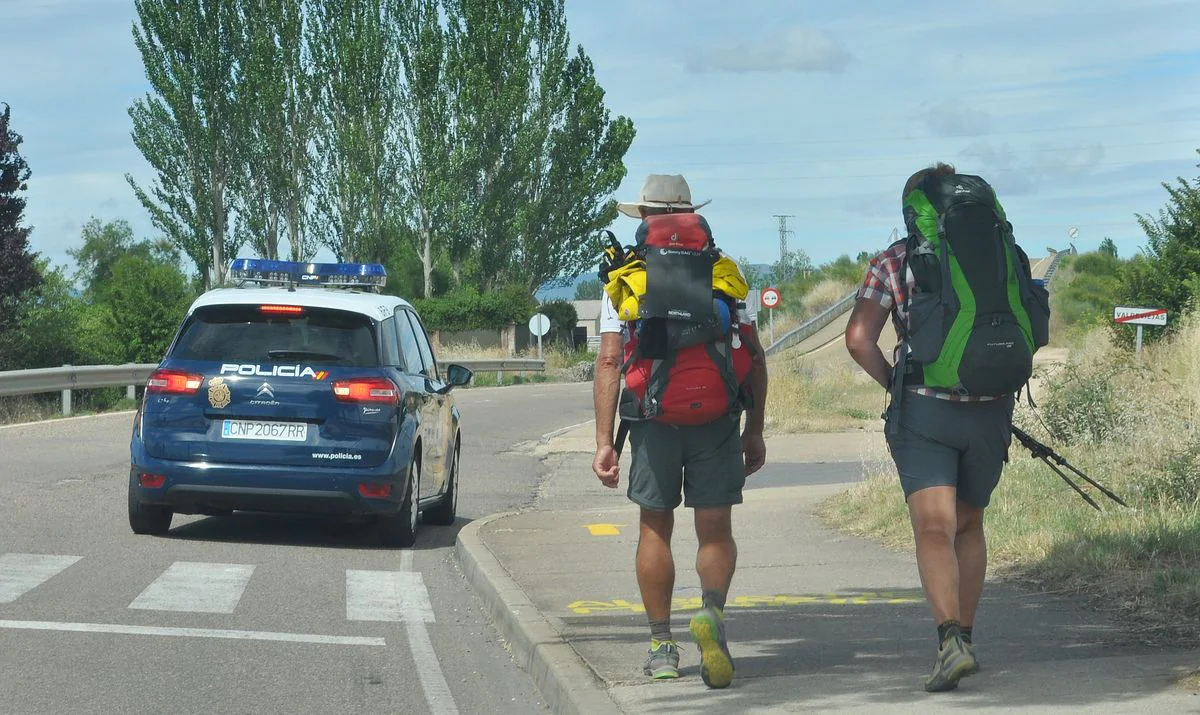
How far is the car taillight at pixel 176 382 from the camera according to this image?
10.5m

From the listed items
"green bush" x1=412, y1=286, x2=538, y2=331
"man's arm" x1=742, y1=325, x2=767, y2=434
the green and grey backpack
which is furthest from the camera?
"green bush" x1=412, y1=286, x2=538, y2=331

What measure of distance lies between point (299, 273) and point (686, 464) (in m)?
6.17

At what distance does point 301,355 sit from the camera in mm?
10617

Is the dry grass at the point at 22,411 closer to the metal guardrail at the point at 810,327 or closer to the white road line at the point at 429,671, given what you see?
the white road line at the point at 429,671

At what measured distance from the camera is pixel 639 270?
612cm

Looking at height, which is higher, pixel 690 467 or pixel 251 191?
pixel 251 191

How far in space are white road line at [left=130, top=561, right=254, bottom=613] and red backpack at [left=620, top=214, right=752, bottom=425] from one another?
3.26 metres

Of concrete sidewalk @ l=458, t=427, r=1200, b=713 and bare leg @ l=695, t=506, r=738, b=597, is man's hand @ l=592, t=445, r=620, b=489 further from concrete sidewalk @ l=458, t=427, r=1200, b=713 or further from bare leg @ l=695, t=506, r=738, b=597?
concrete sidewalk @ l=458, t=427, r=1200, b=713

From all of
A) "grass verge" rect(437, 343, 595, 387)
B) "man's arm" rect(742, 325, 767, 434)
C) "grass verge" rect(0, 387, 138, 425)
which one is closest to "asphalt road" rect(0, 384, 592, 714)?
"man's arm" rect(742, 325, 767, 434)

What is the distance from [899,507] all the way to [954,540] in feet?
16.8

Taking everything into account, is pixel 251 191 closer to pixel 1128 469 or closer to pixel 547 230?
pixel 547 230

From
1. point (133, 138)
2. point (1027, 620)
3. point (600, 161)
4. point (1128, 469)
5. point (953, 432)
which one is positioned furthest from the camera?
point (600, 161)

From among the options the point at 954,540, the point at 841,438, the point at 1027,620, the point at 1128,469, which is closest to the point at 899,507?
the point at 1128,469

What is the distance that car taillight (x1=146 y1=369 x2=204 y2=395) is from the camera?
34.5 ft
